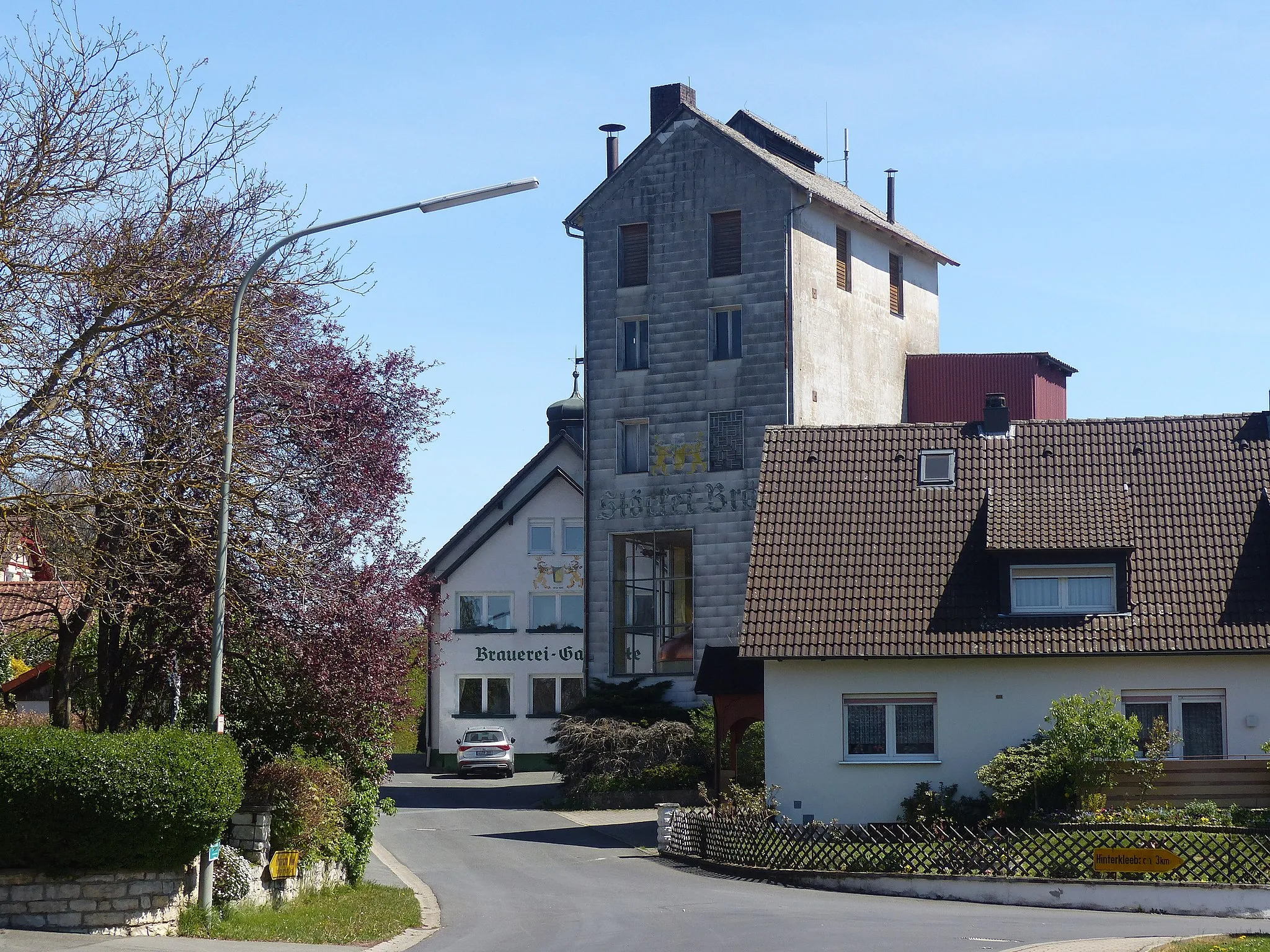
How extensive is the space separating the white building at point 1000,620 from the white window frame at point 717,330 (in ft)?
50.7

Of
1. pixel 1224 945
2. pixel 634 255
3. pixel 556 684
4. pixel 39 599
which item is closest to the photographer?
pixel 1224 945

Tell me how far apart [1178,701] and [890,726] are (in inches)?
200


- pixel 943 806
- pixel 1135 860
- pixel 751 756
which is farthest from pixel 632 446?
pixel 1135 860

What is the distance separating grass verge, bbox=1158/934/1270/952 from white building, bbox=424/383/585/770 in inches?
1585

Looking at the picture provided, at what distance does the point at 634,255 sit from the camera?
48969 millimetres

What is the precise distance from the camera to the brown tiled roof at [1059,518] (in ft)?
97.5

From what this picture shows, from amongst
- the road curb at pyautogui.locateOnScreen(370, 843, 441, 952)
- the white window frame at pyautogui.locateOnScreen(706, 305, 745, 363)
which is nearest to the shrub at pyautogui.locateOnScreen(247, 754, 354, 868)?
the road curb at pyautogui.locateOnScreen(370, 843, 441, 952)

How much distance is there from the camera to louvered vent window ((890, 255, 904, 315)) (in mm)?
52625

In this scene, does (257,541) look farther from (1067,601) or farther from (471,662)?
(471,662)

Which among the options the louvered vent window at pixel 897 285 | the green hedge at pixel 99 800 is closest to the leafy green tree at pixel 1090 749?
the green hedge at pixel 99 800

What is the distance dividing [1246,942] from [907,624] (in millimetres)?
13857

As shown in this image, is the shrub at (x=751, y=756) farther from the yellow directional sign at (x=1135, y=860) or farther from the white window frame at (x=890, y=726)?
the yellow directional sign at (x=1135, y=860)

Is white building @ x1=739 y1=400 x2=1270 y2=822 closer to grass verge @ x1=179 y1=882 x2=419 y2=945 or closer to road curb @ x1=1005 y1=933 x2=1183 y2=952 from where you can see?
grass verge @ x1=179 y1=882 x2=419 y2=945

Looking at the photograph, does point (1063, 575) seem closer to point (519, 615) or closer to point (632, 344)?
point (632, 344)
